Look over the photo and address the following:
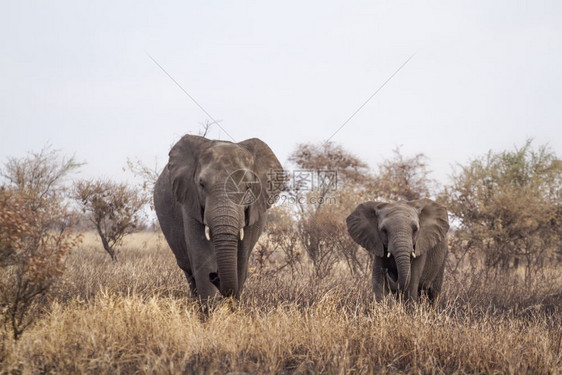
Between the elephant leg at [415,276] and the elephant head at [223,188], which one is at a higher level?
the elephant head at [223,188]

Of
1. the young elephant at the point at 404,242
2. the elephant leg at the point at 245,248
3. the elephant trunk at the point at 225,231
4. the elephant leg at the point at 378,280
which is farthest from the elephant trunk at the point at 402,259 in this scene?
the elephant trunk at the point at 225,231

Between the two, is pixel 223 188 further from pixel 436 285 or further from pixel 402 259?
pixel 436 285

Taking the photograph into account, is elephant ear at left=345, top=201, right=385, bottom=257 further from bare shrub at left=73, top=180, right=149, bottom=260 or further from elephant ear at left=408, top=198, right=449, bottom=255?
bare shrub at left=73, top=180, right=149, bottom=260

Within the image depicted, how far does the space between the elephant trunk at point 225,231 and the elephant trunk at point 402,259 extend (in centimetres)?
277

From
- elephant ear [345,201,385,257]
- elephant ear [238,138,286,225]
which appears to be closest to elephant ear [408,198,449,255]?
elephant ear [345,201,385,257]

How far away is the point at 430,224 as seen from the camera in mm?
9820

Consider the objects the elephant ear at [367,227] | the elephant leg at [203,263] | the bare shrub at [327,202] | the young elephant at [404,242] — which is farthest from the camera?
the bare shrub at [327,202]

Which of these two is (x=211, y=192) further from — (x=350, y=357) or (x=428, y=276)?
(x=428, y=276)

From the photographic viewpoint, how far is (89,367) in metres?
5.02

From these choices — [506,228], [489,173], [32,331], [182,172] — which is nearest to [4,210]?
[32,331]

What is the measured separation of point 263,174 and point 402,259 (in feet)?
8.48

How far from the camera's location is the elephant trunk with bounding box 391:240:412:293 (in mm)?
8609

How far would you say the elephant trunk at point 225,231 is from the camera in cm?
704

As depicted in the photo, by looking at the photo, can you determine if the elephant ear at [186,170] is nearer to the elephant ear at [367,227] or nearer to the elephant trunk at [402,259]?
the elephant trunk at [402,259]
